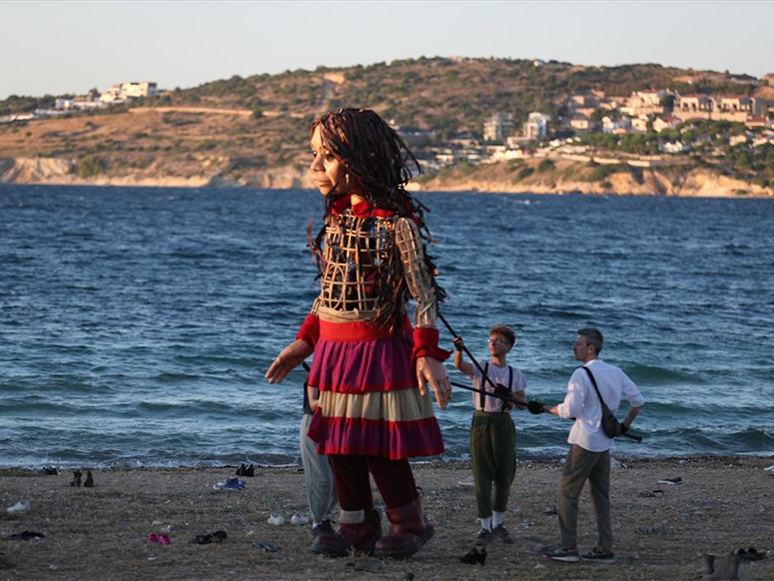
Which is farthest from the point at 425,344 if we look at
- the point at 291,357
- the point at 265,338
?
the point at 265,338

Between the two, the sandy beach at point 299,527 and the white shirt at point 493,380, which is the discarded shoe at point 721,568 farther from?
the white shirt at point 493,380

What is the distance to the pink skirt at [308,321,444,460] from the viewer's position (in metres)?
6.36

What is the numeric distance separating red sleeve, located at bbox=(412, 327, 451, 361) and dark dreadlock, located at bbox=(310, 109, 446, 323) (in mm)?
176

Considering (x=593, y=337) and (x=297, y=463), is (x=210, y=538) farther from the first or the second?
(x=297, y=463)

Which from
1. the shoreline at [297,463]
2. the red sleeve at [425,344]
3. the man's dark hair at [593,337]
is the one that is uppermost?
the red sleeve at [425,344]

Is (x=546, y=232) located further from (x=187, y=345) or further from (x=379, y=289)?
(x=379, y=289)

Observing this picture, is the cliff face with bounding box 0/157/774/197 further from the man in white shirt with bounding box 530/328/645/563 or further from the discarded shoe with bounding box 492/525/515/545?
the man in white shirt with bounding box 530/328/645/563

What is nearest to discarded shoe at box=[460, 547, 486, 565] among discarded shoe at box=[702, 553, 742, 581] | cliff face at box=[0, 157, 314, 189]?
discarded shoe at box=[702, 553, 742, 581]

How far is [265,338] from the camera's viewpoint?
23.3 metres

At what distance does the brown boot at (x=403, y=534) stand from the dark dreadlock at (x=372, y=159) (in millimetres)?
1063

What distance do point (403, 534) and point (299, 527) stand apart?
53.4 inches

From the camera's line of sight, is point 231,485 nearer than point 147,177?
Yes

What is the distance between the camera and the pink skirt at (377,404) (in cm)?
636

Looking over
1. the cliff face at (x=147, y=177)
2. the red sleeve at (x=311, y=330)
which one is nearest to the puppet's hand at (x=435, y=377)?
the red sleeve at (x=311, y=330)
